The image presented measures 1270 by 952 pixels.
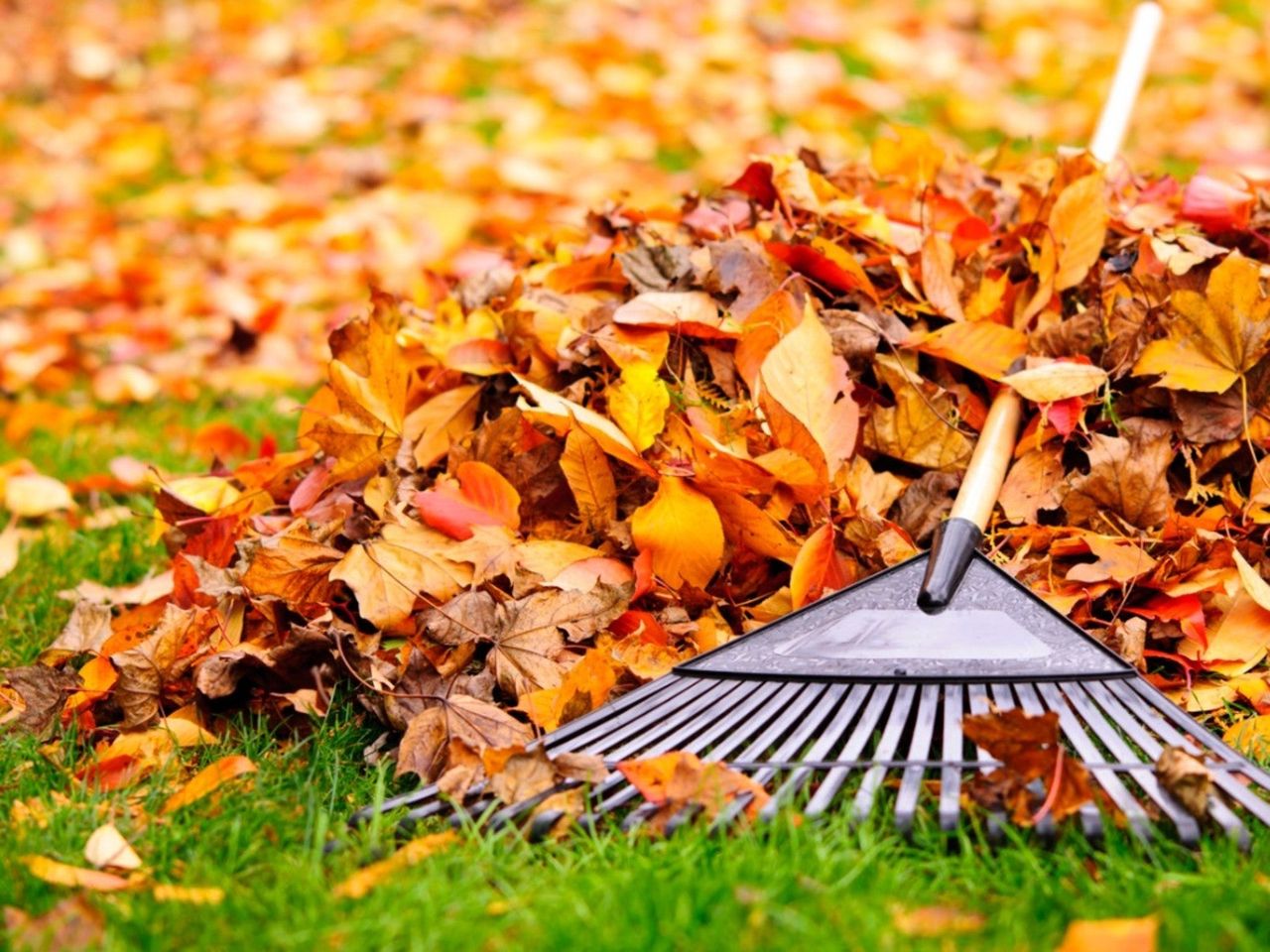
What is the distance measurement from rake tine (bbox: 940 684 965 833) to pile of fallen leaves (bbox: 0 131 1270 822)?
0.29m

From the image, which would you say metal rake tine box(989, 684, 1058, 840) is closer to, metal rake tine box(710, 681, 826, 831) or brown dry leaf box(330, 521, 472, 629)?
metal rake tine box(710, 681, 826, 831)

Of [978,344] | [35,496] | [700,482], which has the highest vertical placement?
[978,344]

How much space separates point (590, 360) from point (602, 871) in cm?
85

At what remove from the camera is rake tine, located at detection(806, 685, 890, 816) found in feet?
4.49

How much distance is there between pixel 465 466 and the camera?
73.2 inches

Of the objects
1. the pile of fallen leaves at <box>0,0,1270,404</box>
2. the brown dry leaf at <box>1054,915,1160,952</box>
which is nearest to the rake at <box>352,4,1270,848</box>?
the brown dry leaf at <box>1054,915,1160,952</box>

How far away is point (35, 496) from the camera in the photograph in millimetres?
2510

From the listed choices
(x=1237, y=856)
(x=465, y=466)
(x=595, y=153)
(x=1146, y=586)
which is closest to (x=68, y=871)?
(x=465, y=466)

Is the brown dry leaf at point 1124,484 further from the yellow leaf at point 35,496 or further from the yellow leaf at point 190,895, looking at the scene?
the yellow leaf at point 35,496

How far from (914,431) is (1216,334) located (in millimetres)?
432

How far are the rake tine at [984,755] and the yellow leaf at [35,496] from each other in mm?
1788

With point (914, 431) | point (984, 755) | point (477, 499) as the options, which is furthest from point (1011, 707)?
point (477, 499)

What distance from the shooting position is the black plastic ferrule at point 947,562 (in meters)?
1.63

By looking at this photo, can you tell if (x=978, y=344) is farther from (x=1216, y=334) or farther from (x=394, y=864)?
(x=394, y=864)
